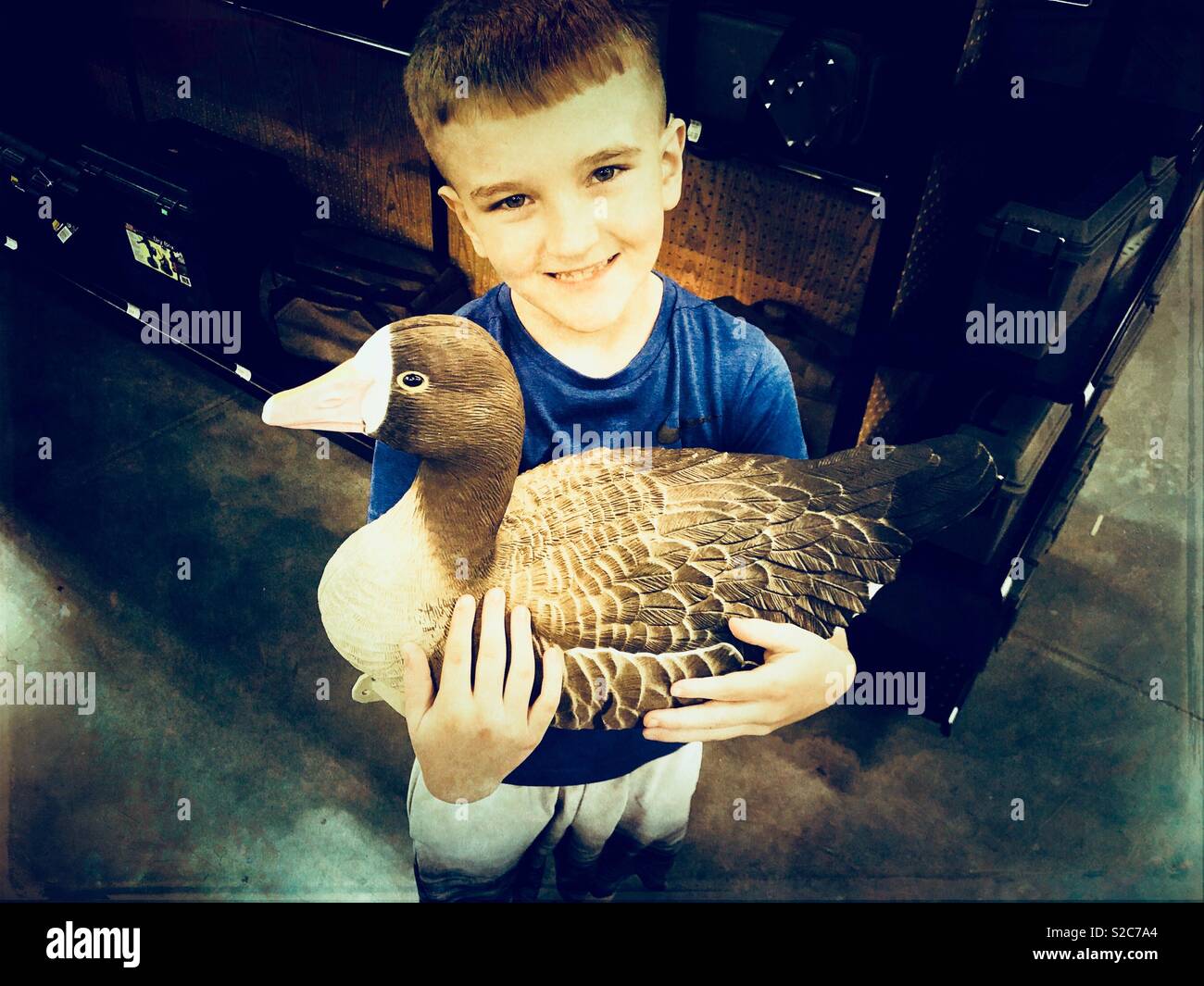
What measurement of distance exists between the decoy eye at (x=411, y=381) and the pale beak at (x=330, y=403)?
0.05 meters

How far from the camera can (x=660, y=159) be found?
151 cm

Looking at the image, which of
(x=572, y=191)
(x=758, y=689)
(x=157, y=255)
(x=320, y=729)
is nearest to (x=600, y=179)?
(x=572, y=191)

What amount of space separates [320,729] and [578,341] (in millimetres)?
1918

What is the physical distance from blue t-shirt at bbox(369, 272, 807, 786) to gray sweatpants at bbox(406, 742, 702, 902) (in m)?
0.24

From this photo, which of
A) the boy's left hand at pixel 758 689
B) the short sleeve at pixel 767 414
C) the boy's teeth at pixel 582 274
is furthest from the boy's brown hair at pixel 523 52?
the boy's left hand at pixel 758 689

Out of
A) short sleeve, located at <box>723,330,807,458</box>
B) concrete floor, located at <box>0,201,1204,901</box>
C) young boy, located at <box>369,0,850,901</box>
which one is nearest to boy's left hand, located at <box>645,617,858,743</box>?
young boy, located at <box>369,0,850,901</box>

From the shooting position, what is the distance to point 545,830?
204cm

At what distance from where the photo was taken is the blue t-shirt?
5.39 feet

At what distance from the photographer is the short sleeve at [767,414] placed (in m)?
1.72

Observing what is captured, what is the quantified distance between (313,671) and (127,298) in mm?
1715

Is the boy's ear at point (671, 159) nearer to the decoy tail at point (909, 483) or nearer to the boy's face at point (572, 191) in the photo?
the boy's face at point (572, 191)

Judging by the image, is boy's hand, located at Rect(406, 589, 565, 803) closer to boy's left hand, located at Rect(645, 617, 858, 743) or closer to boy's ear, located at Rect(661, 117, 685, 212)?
boy's left hand, located at Rect(645, 617, 858, 743)
